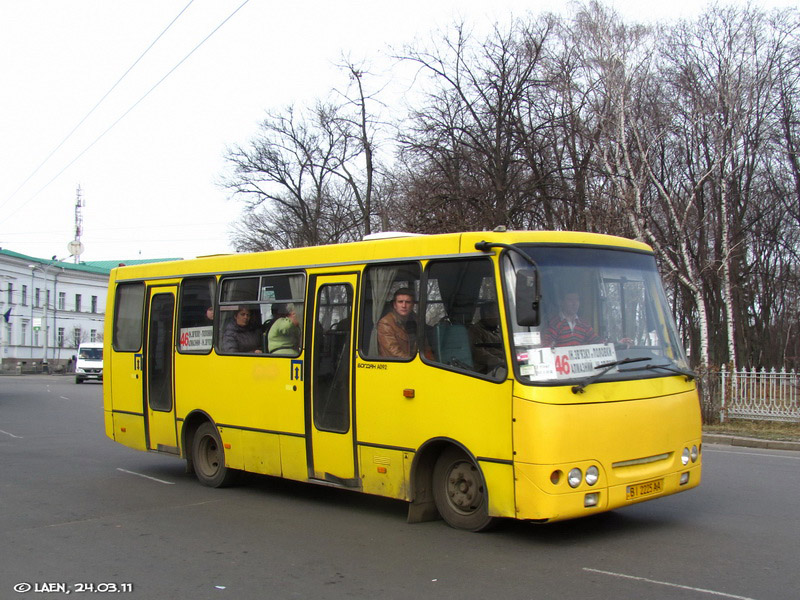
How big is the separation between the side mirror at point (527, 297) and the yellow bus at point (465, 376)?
1 centimetres

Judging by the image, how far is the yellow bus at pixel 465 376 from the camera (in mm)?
6922

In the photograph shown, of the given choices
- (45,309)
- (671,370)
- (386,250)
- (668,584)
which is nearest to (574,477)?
(668,584)

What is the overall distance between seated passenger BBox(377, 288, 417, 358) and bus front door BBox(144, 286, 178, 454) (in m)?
4.38

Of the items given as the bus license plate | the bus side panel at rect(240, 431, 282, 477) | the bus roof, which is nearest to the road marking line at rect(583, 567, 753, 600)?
the bus license plate

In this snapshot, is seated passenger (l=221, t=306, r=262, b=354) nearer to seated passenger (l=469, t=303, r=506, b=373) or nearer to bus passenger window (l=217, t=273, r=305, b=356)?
bus passenger window (l=217, t=273, r=305, b=356)

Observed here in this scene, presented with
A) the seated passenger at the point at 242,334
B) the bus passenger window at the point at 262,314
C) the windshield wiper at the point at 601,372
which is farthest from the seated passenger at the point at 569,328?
the seated passenger at the point at 242,334

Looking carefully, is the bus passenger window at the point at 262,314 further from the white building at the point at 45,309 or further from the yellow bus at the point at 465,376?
the white building at the point at 45,309

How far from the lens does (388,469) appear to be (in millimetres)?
8180

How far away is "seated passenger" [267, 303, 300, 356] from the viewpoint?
9.49m

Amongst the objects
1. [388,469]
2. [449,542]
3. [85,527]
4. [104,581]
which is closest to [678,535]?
[449,542]

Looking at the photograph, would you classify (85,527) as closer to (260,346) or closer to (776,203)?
(260,346)

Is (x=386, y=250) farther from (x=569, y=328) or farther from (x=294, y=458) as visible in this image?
(x=294, y=458)

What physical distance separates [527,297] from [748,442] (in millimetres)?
11439

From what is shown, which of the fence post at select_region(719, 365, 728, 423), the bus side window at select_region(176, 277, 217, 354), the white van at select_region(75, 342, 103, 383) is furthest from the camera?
the white van at select_region(75, 342, 103, 383)
